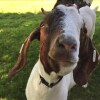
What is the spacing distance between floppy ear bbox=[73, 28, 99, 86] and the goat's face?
31 cm

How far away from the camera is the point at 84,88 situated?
7.01 metres

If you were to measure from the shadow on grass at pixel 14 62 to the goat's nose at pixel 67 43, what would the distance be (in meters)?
3.05

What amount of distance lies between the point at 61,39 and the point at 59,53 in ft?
0.44

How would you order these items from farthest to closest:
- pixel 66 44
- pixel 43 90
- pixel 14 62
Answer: pixel 14 62, pixel 43 90, pixel 66 44

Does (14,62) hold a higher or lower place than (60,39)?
lower

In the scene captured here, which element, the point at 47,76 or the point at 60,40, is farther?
the point at 47,76

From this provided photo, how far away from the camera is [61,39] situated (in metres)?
3.57

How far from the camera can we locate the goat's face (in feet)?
11.8

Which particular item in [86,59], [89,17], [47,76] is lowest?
[89,17]

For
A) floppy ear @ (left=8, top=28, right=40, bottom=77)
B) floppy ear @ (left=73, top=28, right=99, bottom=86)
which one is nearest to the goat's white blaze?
floppy ear @ (left=73, top=28, right=99, bottom=86)

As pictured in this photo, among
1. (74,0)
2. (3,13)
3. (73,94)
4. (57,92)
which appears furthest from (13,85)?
(3,13)

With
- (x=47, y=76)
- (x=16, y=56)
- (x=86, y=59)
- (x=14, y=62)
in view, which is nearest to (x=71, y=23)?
(x=86, y=59)

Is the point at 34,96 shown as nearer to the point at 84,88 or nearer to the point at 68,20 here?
the point at 68,20

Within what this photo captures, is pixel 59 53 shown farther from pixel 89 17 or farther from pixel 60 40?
pixel 89 17
